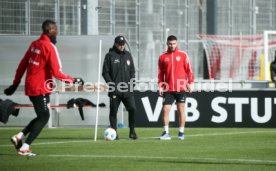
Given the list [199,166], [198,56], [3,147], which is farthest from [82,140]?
[198,56]

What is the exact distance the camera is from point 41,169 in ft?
39.4

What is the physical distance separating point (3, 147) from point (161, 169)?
15.7ft

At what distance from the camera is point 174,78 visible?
59.5 feet

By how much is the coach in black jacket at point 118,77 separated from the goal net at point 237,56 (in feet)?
36.8

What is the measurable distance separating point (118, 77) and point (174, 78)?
1126mm

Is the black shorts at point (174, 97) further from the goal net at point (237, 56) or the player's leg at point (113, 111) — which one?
the goal net at point (237, 56)

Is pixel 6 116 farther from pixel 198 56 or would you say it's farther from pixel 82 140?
pixel 198 56

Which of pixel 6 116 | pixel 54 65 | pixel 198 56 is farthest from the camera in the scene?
pixel 198 56

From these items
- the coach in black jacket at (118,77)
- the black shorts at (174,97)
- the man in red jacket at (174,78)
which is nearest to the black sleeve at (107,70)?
the coach in black jacket at (118,77)

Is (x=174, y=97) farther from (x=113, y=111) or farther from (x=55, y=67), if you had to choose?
(x=55, y=67)

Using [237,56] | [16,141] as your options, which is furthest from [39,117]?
[237,56]

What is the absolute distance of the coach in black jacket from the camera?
18.1 meters

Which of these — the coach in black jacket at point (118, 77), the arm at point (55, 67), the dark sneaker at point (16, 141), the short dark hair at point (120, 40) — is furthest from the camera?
the coach in black jacket at point (118, 77)

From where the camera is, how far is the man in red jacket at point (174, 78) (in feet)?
59.1
